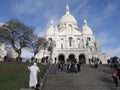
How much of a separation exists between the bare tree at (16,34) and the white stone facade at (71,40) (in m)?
17.7

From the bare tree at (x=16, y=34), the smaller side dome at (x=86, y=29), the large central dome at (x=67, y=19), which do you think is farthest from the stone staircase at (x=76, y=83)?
the large central dome at (x=67, y=19)

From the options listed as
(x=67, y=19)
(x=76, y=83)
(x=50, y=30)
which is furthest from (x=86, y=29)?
(x=76, y=83)

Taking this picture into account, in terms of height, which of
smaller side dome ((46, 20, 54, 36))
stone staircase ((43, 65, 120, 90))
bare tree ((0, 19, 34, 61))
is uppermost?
smaller side dome ((46, 20, 54, 36))

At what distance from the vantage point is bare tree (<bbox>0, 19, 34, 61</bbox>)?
189ft

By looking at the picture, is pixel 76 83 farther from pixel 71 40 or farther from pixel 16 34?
pixel 71 40

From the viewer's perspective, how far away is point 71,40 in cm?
9344

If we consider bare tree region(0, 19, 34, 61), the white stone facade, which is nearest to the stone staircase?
bare tree region(0, 19, 34, 61)

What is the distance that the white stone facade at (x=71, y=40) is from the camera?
78875 millimetres

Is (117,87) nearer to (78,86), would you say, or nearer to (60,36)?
(78,86)

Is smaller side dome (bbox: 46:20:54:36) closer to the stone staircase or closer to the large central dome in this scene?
the large central dome

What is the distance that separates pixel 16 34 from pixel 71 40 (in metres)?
37.0

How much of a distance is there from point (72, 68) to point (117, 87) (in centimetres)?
843

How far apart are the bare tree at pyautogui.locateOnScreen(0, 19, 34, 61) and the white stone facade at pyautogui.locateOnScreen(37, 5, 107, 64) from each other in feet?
58.1

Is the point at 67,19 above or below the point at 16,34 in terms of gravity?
above
